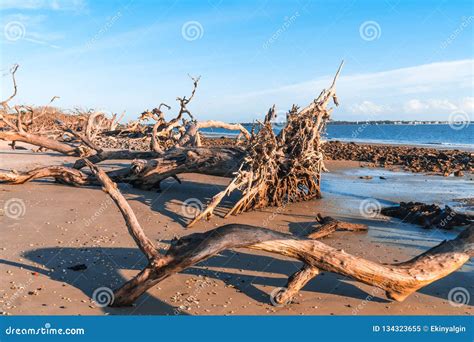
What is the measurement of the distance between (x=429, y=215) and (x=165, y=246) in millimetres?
5080

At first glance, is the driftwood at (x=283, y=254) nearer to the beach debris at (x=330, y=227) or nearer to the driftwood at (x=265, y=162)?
the beach debris at (x=330, y=227)

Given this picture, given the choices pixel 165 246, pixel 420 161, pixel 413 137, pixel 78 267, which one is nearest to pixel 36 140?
pixel 165 246

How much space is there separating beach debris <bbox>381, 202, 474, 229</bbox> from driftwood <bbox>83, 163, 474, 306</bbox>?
3465 mm

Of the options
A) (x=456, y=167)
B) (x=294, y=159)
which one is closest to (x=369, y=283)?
(x=294, y=159)

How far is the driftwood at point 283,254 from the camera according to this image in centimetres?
455

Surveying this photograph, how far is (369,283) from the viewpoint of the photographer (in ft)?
15.9

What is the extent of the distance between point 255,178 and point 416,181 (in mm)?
7419

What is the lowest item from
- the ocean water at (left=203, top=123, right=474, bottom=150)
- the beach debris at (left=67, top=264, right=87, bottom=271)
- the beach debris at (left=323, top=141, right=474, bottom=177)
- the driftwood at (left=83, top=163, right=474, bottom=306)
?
the beach debris at (left=67, top=264, right=87, bottom=271)

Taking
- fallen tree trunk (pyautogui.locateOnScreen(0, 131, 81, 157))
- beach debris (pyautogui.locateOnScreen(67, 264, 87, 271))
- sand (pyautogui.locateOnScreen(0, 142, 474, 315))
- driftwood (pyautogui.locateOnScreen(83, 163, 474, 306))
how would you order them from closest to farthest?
driftwood (pyautogui.locateOnScreen(83, 163, 474, 306)) < sand (pyautogui.locateOnScreen(0, 142, 474, 315)) < beach debris (pyautogui.locateOnScreen(67, 264, 87, 271)) < fallen tree trunk (pyautogui.locateOnScreen(0, 131, 81, 157))

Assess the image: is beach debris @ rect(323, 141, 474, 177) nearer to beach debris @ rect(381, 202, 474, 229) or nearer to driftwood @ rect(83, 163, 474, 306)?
beach debris @ rect(381, 202, 474, 229)

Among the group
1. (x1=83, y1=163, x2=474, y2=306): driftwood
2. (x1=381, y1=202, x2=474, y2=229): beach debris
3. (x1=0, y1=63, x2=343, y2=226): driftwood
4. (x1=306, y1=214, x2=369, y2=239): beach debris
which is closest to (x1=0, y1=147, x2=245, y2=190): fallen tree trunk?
(x1=0, y1=63, x2=343, y2=226): driftwood

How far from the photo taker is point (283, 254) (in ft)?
15.8

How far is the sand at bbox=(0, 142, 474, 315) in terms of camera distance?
4.72 meters

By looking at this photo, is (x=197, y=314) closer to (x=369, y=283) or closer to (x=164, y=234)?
(x=369, y=283)
